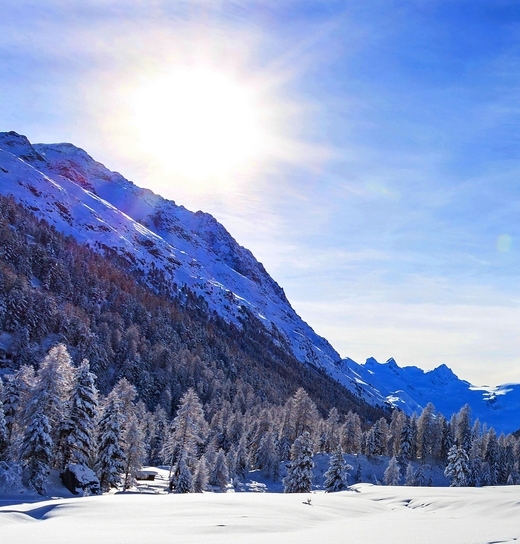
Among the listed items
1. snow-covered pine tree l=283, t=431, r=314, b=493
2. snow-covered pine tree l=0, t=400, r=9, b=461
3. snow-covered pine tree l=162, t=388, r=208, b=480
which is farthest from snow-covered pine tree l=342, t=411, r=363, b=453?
snow-covered pine tree l=0, t=400, r=9, b=461

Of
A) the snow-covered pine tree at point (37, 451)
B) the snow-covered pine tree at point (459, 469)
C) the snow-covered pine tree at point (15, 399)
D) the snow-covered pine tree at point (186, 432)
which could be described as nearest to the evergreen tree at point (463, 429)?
the snow-covered pine tree at point (459, 469)

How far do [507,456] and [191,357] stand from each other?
9909cm

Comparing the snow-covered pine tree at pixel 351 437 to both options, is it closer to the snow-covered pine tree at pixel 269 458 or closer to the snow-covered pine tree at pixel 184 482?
the snow-covered pine tree at pixel 269 458

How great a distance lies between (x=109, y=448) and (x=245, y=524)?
36.7 meters

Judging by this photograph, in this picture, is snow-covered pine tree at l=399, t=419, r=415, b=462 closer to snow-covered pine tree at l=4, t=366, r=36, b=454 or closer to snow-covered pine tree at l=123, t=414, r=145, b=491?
snow-covered pine tree at l=123, t=414, r=145, b=491

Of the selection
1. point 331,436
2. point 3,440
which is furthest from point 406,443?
point 3,440

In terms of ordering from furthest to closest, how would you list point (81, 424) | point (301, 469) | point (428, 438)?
point (428, 438), point (301, 469), point (81, 424)

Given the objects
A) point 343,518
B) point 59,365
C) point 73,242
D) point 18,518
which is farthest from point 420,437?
point 73,242

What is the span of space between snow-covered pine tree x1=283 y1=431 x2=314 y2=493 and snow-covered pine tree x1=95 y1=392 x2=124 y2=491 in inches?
740

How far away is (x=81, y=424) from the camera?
43.6 m

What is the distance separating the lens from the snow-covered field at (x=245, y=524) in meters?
11.4

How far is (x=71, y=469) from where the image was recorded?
40906mm

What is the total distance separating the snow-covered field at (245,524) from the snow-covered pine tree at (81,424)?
2841 centimetres

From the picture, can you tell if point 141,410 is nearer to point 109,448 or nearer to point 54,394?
point 109,448
